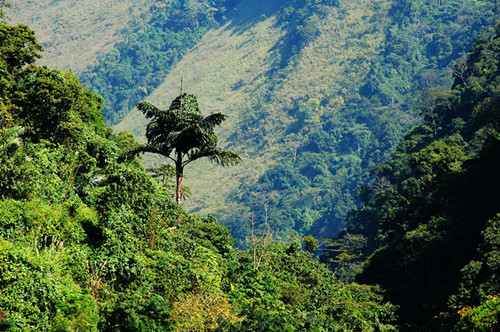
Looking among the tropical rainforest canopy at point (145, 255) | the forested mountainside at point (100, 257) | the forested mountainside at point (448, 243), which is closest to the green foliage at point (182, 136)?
the tropical rainforest canopy at point (145, 255)

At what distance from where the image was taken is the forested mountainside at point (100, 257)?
13.8 m

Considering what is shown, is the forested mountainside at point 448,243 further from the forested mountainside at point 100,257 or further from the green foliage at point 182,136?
the green foliage at point 182,136

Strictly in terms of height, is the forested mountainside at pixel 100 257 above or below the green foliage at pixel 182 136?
below

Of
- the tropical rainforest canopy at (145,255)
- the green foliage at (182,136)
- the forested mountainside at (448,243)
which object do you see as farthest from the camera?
the forested mountainside at (448,243)

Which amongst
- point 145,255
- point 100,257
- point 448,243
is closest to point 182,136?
point 145,255

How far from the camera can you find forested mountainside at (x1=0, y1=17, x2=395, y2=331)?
45.4 feet

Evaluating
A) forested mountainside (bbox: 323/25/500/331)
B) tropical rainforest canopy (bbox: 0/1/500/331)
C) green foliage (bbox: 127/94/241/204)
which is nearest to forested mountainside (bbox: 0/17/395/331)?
tropical rainforest canopy (bbox: 0/1/500/331)

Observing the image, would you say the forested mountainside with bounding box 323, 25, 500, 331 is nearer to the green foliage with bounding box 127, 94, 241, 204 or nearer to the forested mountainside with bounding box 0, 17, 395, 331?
the forested mountainside with bounding box 0, 17, 395, 331

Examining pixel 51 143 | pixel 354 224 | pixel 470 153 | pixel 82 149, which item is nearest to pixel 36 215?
pixel 51 143

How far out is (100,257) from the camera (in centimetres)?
1630

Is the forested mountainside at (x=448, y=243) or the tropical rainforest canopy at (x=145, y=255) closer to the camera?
the tropical rainforest canopy at (x=145, y=255)

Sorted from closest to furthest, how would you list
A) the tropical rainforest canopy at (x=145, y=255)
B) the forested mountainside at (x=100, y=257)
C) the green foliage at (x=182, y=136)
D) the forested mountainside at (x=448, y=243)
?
1. the forested mountainside at (x=100, y=257)
2. the tropical rainforest canopy at (x=145, y=255)
3. the green foliage at (x=182, y=136)
4. the forested mountainside at (x=448, y=243)

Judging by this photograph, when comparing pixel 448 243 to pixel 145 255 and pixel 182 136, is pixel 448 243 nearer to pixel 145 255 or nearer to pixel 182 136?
pixel 182 136

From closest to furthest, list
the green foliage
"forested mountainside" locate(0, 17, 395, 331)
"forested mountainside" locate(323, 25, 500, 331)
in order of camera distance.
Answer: "forested mountainside" locate(0, 17, 395, 331)
the green foliage
"forested mountainside" locate(323, 25, 500, 331)
